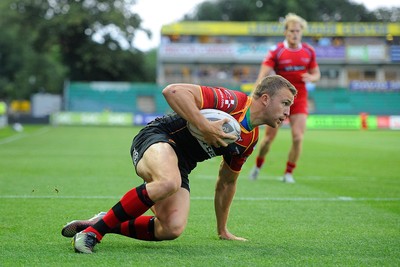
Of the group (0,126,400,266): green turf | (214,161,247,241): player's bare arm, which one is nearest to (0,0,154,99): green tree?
(0,126,400,266): green turf

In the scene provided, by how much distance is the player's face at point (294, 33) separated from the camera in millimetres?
11866

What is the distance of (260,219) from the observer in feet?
25.0

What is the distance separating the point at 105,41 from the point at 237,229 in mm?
64124

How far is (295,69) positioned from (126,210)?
7.01m

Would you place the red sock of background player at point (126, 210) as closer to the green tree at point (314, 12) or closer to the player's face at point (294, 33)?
the player's face at point (294, 33)

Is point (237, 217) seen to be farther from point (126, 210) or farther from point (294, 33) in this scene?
point (294, 33)

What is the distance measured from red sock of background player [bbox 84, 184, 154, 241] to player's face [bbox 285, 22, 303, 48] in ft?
22.9

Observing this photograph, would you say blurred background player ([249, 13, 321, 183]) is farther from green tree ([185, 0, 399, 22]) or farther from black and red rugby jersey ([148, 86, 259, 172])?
green tree ([185, 0, 399, 22])

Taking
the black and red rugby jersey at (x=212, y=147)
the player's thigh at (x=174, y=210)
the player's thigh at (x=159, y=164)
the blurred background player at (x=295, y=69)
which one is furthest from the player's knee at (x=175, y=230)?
the blurred background player at (x=295, y=69)

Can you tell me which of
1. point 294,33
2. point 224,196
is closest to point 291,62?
point 294,33

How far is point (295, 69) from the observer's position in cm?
1201

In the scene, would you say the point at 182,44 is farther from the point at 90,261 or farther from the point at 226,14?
the point at 90,261

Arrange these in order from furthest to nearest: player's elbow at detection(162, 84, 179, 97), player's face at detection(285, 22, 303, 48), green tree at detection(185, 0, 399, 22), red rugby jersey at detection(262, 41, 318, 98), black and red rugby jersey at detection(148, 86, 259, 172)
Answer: green tree at detection(185, 0, 399, 22) < red rugby jersey at detection(262, 41, 318, 98) < player's face at detection(285, 22, 303, 48) < black and red rugby jersey at detection(148, 86, 259, 172) < player's elbow at detection(162, 84, 179, 97)

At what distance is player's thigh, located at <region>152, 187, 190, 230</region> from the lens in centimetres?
570
